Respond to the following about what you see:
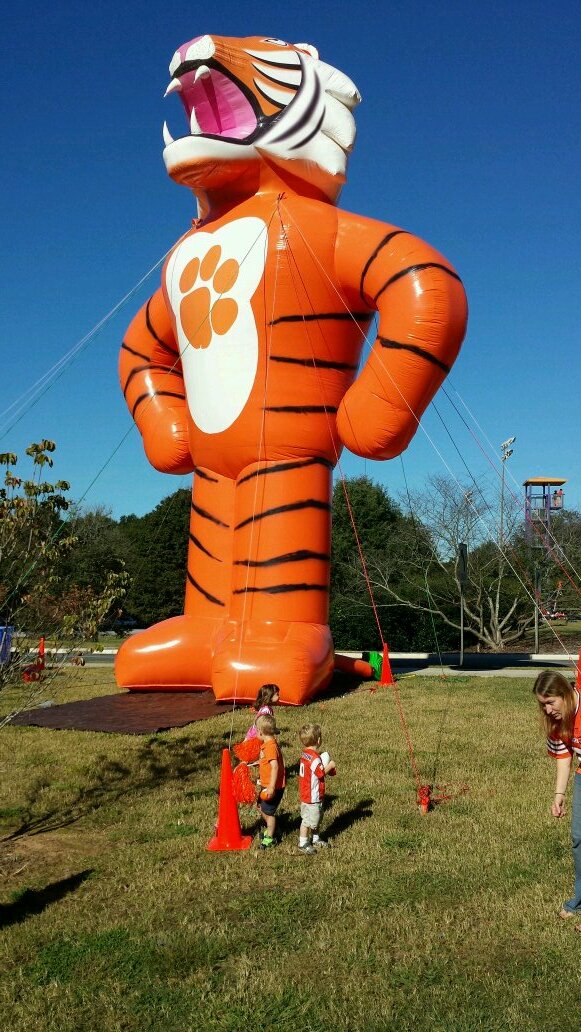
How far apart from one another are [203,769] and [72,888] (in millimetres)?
2261

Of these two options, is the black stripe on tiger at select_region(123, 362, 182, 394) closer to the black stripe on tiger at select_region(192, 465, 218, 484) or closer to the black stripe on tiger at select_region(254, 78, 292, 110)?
the black stripe on tiger at select_region(192, 465, 218, 484)

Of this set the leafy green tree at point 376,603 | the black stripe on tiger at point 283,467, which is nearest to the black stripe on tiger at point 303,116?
the black stripe on tiger at point 283,467

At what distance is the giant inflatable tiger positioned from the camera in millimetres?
8445

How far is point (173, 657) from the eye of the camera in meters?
9.06

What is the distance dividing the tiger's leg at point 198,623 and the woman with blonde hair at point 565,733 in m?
5.71

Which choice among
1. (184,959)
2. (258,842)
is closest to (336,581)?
(258,842)

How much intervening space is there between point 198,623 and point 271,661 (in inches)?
49.3

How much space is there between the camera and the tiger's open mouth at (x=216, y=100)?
8648 mm

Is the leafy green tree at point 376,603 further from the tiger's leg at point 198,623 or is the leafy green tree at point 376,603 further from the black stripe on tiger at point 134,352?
the tiger's leg at point 198,623

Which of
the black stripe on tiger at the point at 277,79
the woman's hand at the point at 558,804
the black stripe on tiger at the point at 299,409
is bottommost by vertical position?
the woman's hand at the point at 558,804

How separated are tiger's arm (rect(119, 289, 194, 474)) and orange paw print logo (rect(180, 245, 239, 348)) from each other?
0.80m

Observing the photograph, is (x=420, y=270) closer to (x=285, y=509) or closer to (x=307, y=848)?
(x=285, y=509)

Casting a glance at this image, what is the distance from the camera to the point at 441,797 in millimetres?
5453

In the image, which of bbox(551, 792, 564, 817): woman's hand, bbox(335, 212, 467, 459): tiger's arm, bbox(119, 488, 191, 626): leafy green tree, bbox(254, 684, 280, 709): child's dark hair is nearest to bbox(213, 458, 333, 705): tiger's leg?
bbox(335, 212, 467, 459): tiger's arm
